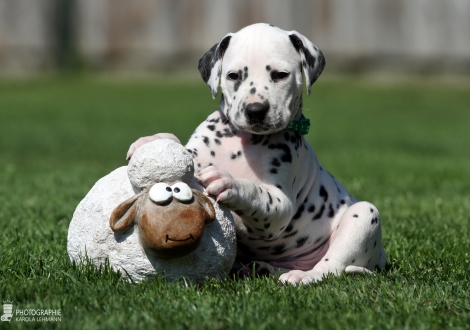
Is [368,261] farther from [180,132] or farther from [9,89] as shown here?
[9,89]

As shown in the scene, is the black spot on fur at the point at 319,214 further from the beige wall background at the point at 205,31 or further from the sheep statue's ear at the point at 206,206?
the beige wall background at the point at 205,31

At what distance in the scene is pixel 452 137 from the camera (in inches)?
631

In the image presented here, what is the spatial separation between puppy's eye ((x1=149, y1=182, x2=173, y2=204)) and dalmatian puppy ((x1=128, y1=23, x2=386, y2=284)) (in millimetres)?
466

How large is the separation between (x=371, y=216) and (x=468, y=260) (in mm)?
846

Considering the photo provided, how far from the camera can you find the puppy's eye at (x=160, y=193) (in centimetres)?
407

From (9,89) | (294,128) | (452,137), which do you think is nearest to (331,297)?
(294,128)

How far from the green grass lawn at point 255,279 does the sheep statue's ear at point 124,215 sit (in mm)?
350

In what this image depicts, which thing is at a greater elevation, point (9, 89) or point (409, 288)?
point (409, 288)

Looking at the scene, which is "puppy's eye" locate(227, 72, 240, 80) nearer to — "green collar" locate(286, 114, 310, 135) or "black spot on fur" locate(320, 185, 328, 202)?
"green collar" locate(286, 114, 310, 135)

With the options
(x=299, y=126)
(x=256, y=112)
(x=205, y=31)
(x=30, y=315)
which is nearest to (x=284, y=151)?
(x=299, y=126)

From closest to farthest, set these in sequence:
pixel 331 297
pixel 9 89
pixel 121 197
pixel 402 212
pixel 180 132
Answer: pixel 331 297 → pixel 121 197 → pixel 402 212 → pixel 180 132 → pixel 9 89

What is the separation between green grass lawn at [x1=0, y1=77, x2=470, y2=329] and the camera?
3.78m

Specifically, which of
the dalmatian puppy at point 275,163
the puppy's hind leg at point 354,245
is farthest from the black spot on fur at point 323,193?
the puppy's hind leg at point 354,245

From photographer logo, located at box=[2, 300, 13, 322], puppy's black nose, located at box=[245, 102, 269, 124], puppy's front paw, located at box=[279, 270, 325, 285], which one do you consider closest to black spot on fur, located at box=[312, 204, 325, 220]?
puppy's front paw, located at box=[279, 270, 325, 285]
